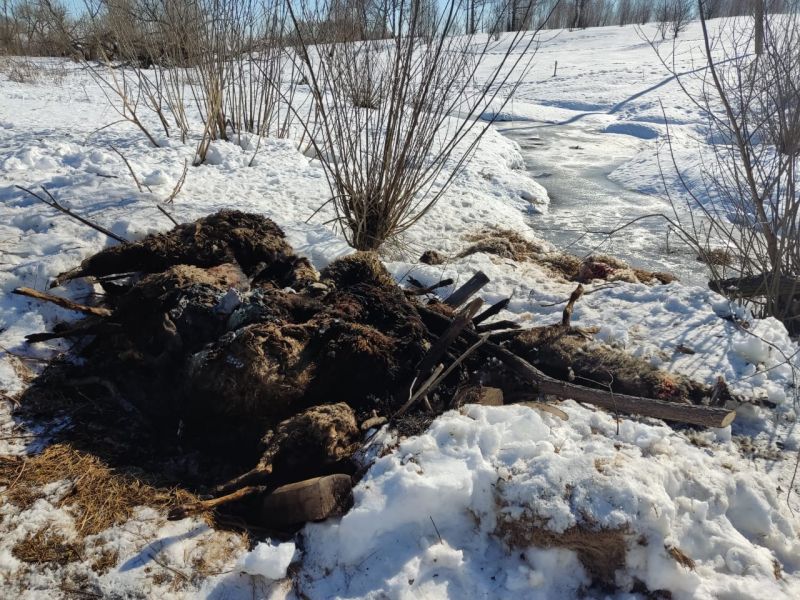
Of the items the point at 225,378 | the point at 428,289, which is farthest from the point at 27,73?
the point at 225,378

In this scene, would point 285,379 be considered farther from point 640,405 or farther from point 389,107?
point 389,107

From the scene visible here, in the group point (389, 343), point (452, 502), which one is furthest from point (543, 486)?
point (389, 343)

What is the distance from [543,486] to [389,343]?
108 cm

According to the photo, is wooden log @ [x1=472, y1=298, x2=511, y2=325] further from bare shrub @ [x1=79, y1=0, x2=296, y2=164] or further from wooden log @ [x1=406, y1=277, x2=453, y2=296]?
bare shrub @ [x1=79, y1=0, x2=296, y2=164]

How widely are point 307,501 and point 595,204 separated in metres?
6.98

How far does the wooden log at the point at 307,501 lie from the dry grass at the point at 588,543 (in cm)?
66

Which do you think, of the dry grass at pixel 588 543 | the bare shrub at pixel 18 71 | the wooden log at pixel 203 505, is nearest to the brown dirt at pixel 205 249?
the wooden log at pixel 203 505

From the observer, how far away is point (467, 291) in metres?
3.66

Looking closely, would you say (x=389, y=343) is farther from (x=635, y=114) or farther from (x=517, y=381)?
(x=635, y=114)

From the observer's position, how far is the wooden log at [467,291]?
3.60m

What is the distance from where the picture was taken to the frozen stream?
603cm

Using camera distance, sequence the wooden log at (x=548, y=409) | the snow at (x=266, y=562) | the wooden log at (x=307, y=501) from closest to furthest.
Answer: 1. the snow at (x=266, y=562)
2. the wooden log at (x=307, y=501)
3. the wooden log at (x=548, y=409)

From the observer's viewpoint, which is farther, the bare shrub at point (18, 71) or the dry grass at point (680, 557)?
the bare shrub at point (18, 71)

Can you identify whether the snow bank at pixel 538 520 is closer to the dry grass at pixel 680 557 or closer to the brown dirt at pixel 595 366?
the dry grass at pixel 680 557
